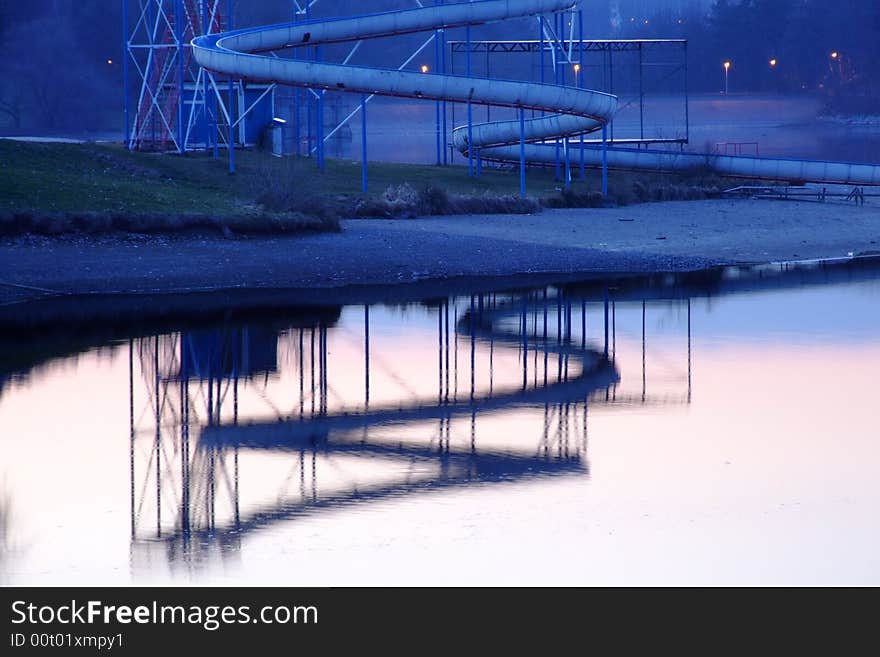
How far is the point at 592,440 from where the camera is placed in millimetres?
14391

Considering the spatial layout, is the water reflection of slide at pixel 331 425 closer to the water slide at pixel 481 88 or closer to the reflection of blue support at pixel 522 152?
the reflection of blue support at pixel 522 152

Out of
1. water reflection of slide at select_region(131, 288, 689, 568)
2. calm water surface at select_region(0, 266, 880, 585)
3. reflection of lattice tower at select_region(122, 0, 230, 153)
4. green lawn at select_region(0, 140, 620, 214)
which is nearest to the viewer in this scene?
calm water surface at select_region(0, 266, 880, 585)

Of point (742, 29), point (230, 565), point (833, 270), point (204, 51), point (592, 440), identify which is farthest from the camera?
point (742, 29)

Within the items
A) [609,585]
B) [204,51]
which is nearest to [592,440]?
[609,585]

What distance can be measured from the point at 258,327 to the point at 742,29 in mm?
99653

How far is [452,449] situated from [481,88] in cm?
2216

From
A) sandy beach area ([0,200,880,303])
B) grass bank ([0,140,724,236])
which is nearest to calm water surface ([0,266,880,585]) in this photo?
sandy beach area ([0,200,880,303])

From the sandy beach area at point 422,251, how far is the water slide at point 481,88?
3.89 m

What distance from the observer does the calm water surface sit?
10758 millimetres

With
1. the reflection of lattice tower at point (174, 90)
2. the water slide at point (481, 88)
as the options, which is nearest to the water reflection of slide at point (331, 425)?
the water slide at point (481, 88)

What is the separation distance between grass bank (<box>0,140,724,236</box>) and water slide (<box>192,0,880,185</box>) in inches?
54.3

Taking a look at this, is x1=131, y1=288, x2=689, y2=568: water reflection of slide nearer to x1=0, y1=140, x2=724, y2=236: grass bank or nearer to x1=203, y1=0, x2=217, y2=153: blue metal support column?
x1=0, y1=140, x2=724, y2=236: grass bank

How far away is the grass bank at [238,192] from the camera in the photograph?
2550 centimetres
